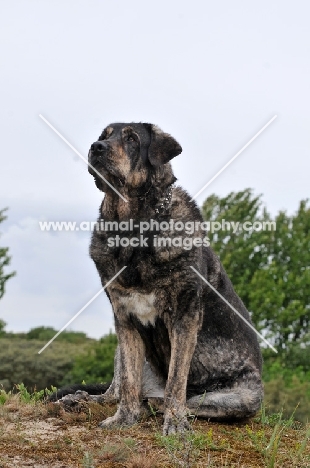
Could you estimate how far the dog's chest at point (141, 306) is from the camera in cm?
647

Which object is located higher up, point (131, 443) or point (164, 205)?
point (164, 205)

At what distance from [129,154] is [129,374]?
212 centimetres

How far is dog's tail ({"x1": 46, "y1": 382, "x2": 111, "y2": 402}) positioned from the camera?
301 inches

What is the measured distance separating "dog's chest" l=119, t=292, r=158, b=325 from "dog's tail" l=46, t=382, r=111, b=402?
5.11 feet

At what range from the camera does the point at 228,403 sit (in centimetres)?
689

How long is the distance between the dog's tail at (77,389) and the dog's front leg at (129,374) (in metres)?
1.11

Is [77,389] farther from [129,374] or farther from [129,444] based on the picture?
[129,444]

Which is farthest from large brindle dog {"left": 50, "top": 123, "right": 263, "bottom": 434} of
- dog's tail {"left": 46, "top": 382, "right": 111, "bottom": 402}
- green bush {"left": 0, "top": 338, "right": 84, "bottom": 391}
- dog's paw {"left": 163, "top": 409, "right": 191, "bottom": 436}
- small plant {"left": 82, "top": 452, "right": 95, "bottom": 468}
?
green bush {"left": 0, "top": 338, "right": 84, "bottom": 391}

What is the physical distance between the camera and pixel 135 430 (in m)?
6.35

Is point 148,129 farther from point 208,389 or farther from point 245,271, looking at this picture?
point 245,271

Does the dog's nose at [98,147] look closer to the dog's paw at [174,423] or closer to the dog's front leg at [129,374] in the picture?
the dog's front leg at [129,374]

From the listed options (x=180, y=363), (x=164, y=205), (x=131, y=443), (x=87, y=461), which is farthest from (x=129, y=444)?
(x=164, y=205)

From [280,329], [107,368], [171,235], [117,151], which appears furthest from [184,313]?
[280,329]

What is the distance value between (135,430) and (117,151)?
101 inches
